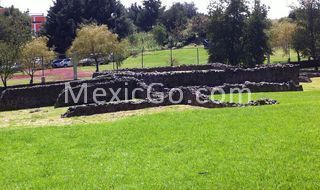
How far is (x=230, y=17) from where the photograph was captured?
132ft

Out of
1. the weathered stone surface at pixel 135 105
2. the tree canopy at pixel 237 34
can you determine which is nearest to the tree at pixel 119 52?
the tree canopy at pixel 237 34

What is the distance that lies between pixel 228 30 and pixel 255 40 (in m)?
2.46

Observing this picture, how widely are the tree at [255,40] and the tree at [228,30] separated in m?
0.44

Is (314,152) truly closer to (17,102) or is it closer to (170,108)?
(170,108)

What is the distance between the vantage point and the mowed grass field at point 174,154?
282 inches

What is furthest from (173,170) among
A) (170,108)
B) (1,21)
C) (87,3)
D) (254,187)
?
(87,3)

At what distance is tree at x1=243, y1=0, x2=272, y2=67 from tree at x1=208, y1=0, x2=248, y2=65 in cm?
44

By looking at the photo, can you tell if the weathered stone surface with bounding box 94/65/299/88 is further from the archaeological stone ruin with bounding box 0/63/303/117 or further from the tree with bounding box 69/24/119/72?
the tree with bounding box 69/24/119/72

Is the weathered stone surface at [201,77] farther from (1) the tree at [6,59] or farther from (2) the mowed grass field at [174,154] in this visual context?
(2) the mowed grass field at [174,154]

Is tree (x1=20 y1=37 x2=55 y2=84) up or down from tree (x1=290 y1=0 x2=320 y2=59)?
down

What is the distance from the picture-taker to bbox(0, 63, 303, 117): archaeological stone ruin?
19.2 m

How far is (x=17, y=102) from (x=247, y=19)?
2357 centimetres

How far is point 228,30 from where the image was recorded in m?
40.2

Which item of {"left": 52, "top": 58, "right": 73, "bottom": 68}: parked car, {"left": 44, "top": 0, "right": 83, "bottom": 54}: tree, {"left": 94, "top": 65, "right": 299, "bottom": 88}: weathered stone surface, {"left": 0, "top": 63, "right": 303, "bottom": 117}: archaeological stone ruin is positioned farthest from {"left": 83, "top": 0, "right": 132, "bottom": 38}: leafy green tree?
{"left": 0, "top": 63, "right": 303, "bottom": 117}: archaeological stone ruin
